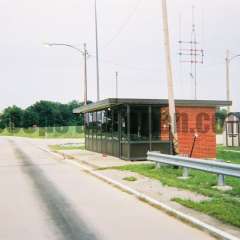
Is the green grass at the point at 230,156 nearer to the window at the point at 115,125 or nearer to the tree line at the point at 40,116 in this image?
the window at the point at 115,125

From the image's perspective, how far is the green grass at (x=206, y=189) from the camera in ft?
33.7

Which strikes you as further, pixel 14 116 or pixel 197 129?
pixel 14 116

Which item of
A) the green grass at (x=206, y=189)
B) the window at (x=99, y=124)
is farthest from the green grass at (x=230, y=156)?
the window at (x=99, y=124)

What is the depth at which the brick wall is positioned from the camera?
27.7 meters

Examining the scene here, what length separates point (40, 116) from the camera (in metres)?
156

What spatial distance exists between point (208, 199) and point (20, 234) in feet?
15.2

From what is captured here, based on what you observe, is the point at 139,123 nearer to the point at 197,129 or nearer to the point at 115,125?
the point at 115,125

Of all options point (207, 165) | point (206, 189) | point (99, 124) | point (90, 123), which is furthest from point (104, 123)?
point (206, 189)

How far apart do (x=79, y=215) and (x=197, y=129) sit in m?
17.8

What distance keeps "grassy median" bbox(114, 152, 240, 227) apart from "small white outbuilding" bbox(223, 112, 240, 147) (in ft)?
69.5

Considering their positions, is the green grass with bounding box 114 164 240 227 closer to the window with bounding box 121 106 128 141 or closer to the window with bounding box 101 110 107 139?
the window with bounding box 121 106 128 141

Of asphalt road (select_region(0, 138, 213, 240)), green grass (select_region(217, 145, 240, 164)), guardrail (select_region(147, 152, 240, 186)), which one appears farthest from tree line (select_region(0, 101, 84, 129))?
asphalt road (select_region(0, 138, 213, 240))

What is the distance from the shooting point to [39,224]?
9.91 meters

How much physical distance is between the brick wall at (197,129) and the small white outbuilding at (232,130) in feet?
42.5
